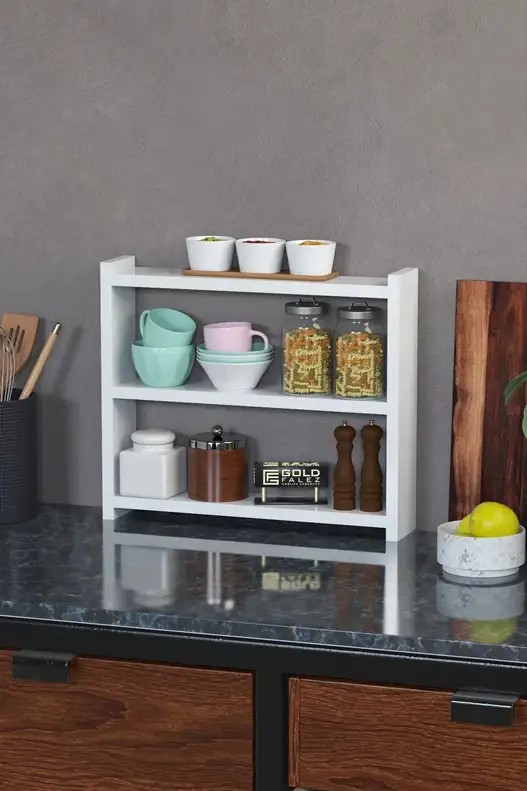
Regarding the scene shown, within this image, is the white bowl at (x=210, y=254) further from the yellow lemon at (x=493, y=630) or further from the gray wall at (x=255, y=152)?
the yellow lemon at (x=493, y=630)

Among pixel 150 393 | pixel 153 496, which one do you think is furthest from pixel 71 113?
pixel 153 496

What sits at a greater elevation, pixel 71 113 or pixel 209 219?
pixel 71 113

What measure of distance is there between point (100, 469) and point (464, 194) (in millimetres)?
902

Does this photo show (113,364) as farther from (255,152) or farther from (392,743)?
(392,743)

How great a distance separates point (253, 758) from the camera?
1.91 metres

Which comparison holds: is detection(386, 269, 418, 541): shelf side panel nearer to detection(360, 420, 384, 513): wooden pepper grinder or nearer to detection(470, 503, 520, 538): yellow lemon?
detection(360, 420, 384, 513): wooden pepper grinder

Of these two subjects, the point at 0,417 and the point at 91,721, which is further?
the point at 0,417

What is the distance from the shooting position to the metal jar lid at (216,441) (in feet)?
7.98

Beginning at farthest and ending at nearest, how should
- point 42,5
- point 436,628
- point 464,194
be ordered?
point 42,5, point 464,194, point 436,628

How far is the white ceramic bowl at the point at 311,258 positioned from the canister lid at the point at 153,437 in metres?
0.41

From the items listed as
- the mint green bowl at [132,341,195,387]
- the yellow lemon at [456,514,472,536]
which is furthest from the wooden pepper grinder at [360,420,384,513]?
the mint green bowl at [132,341,195,387]

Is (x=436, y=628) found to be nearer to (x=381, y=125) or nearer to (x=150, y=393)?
(x=150, y=393)

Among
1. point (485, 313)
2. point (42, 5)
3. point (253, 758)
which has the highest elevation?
point (42, 5)

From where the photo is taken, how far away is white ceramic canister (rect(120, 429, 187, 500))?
8.06 feet
